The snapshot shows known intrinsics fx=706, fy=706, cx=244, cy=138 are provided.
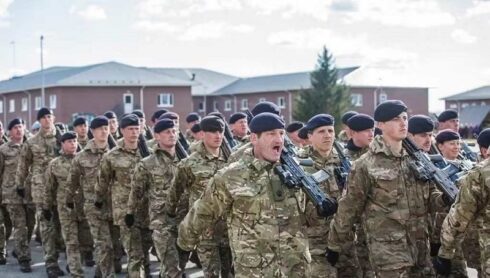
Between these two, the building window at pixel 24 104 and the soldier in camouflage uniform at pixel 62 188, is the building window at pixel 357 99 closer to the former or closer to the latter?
the building window at pixel 24 104

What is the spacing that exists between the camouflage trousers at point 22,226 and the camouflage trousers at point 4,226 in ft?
0.65

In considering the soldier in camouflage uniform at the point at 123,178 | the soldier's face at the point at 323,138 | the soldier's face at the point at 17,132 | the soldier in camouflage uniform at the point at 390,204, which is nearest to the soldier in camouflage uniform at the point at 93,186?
the soldier in camouflage uniform at the point at 123,178

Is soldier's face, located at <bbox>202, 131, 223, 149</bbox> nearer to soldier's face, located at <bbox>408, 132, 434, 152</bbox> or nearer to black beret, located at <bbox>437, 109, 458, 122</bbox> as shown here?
soldier's face, located at <bbox>408, 132, 434, 152</bbox>

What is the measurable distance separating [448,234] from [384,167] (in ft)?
3.30

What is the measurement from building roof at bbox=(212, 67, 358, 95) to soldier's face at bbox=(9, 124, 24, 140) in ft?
169

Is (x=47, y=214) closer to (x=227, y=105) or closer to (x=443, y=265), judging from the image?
(x=443, y=265)

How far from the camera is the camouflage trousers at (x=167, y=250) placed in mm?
8664

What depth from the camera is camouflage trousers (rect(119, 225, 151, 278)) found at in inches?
370

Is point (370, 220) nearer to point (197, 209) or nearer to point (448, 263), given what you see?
point (448, 263)

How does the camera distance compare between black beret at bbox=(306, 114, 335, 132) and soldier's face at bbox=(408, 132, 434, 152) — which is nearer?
soldier's face at bbox=(408, 132, 434, 152)

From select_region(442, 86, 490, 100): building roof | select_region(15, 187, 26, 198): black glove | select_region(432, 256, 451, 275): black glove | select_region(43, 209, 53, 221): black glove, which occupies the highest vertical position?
select_region(442, 86, 490, 100): building roof

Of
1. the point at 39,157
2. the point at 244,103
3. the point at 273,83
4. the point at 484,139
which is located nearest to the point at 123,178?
the point at 39,157

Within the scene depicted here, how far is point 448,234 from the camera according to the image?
580cm

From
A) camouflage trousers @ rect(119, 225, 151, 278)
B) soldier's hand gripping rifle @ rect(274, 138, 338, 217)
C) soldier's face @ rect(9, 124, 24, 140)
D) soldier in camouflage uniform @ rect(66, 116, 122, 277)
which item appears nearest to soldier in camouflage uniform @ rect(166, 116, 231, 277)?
camouflage trousers @ rect(119, 225, 151, 278)
